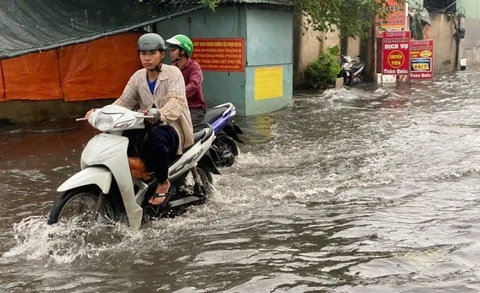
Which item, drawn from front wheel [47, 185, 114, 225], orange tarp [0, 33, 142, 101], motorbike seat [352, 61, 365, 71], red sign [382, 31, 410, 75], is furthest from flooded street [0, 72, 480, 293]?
motorbike seat [352, 61, 365, 71]

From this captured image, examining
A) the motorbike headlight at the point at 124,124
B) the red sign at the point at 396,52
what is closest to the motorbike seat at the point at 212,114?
the motorbike headlight at the point at 124,124

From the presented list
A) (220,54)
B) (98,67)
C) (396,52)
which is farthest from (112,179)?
(396,52)

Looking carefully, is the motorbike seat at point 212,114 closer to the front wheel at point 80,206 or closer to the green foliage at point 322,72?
A: the front wheel at point 80,206

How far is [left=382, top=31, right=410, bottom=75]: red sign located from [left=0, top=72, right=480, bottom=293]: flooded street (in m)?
8.83

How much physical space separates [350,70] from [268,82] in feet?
22.8

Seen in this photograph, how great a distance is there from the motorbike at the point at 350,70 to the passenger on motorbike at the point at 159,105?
14.4m

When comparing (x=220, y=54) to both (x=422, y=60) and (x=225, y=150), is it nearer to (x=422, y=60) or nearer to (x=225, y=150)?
(x=225, y=150)

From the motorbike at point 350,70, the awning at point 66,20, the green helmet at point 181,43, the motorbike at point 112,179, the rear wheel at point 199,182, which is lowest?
the rear wheel at point 199,182

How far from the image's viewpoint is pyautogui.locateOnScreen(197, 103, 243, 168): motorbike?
277 inches

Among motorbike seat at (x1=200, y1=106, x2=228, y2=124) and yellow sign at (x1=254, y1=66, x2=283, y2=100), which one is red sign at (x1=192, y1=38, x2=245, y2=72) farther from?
motorbike seat at (x1=200, y1=106, x2=228, y2=124)

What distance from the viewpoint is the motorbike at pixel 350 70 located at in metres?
18.8

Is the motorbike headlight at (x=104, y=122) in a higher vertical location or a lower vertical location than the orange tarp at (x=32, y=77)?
lower

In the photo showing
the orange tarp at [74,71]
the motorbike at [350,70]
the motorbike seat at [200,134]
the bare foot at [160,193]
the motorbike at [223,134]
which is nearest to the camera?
the bare foot at [160,193]

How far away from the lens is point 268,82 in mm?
12750
